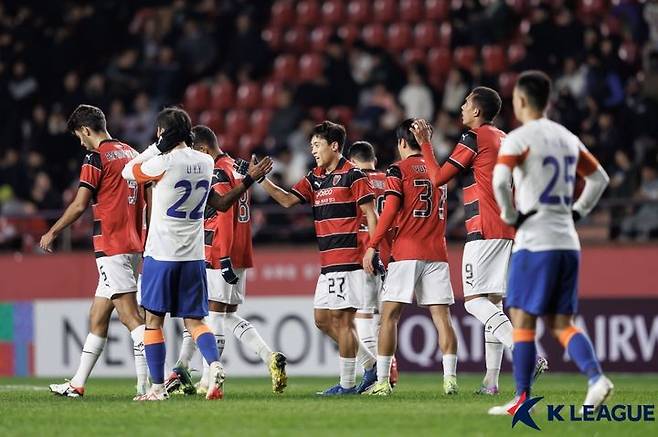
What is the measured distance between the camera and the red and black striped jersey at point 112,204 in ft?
36.8

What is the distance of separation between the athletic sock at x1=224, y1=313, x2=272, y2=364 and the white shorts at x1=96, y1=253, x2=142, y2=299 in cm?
122

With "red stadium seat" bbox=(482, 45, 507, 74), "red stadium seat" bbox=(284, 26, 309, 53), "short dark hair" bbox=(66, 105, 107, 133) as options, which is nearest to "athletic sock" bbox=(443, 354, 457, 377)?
"short dark hair" bbox=(66, 105, 107, 133)

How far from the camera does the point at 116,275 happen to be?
1120 centimetres

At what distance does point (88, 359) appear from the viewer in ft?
37.1

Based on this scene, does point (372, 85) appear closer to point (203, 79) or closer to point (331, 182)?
point (203, 79)

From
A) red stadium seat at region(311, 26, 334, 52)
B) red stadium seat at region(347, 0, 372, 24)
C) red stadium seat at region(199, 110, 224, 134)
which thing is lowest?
red stadium seat at region(199, 110, 224, 134)

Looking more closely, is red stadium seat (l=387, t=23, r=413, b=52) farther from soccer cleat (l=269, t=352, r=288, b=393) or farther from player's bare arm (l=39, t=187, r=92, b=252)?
player's bare arm (l=39, t=187, r=92, b=252)

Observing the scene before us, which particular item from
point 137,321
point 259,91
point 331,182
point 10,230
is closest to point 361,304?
point 331,182

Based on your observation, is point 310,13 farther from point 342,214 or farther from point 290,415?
point 290,415

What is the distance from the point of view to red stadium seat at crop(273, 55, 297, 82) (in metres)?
23.0

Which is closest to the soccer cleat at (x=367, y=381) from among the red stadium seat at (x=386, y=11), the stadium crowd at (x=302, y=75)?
the stadium crowd at (x=302, y=75)

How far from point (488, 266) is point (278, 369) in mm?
1977

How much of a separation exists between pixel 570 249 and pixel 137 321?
158 inches

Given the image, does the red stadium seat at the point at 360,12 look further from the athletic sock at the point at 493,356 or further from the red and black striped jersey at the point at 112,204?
the athletic sock at the point at 493,356
